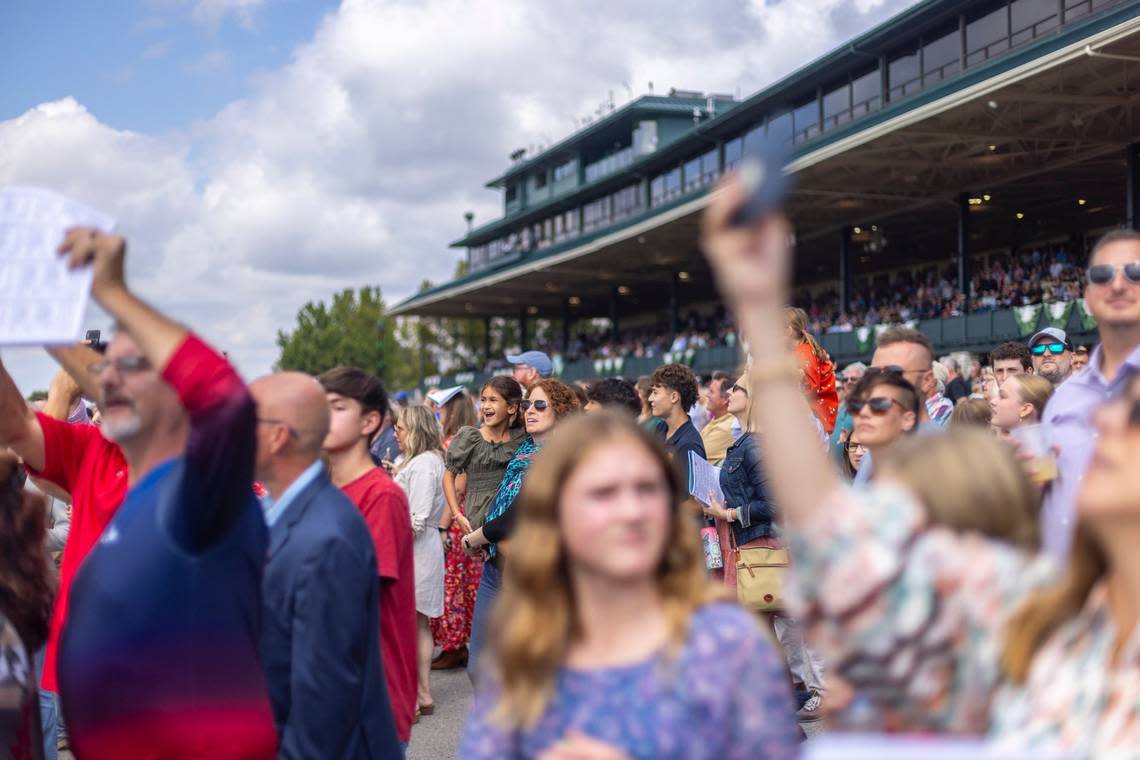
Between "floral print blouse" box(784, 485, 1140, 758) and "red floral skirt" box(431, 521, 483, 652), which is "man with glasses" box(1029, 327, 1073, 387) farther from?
"floral print blouse" box(784, 485, 1140, 758)

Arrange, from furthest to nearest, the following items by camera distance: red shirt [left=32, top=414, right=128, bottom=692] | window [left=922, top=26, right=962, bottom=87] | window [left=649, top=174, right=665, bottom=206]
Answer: window [left=649, top=174, right=665, bottom=206] < window [left=922, top=26, right=962, bottom=87] < red shirt [left=32, top=414, right=128, bottom=692]

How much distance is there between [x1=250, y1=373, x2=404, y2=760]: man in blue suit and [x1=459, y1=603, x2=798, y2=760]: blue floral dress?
141 cm

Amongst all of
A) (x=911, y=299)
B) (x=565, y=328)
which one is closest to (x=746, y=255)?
(x=911, y=299)

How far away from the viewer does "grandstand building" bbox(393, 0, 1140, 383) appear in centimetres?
2467

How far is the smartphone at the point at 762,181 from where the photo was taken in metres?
1.77

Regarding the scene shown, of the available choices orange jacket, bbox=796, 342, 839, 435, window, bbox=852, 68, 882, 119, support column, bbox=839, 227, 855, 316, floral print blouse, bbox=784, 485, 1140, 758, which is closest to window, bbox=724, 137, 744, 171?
window, bbox=852, 68, 882, 119

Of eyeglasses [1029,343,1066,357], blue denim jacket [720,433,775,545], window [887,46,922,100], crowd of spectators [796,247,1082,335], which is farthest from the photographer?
window [887,46,922,100]

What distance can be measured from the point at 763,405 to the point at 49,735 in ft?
12.8

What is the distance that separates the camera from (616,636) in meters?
2.04

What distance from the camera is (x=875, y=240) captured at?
40.6 metres

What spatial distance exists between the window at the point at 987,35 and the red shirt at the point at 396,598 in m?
30.8

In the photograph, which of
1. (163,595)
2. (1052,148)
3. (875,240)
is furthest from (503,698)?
(875,240)

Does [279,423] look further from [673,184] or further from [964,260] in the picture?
[673,184]

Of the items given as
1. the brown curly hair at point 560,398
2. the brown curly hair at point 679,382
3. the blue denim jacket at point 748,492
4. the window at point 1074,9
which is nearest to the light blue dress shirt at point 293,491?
the brown curly hair at point 560,398
